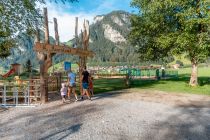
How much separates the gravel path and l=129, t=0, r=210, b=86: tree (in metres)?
12.7

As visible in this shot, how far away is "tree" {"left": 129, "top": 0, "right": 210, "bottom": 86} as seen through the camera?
93.9 ft

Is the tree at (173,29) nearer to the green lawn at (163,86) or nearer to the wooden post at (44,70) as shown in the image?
the green lawn at (163,86)

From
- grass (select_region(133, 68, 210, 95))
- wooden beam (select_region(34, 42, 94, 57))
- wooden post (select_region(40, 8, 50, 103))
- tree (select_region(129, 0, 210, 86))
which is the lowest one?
grass (select_region(133, 68, 210, 95))

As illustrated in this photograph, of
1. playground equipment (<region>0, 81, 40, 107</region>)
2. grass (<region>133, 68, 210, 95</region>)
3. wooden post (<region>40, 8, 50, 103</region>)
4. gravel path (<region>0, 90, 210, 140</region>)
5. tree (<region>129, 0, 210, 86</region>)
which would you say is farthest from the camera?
tree (<region>129, 0, 210, 86</region>)

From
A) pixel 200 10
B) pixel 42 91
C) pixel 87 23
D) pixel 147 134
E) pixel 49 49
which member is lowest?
pixel 147 134

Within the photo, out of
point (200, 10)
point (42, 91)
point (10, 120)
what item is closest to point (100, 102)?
point (42, 91)

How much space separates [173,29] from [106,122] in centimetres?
2241

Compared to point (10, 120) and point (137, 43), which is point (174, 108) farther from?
point (137, 43)

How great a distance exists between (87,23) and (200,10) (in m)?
12.3

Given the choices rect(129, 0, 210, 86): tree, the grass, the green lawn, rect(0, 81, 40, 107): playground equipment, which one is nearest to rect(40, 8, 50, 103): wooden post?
rect(0, 81, 40, 107): playground equipment

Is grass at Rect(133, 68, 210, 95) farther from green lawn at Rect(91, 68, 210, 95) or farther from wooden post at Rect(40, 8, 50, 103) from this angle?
wooden post at Rect(40, 8, 50, 103)

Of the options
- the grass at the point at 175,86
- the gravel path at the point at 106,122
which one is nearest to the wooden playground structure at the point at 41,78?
the gravel path at the point at 106,122

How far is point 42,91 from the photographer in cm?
1819

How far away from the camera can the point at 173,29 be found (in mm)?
32719
